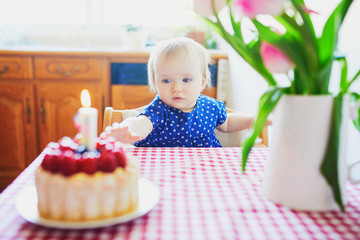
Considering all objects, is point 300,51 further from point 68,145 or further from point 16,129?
point 16,129

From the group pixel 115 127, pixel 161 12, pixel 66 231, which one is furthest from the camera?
pixel 161 12

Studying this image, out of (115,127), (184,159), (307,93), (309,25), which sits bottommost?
(184,159)

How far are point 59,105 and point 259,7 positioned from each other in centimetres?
209

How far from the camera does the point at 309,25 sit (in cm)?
49

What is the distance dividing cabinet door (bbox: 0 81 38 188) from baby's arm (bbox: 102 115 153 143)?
153cm

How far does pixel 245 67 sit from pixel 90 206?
1.68 metres

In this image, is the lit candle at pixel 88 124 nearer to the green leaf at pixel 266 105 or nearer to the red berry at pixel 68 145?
the red berry at pixel 68 145

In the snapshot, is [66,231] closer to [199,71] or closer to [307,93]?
[307,93]

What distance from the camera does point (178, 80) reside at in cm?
110

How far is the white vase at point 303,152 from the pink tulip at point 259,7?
0.47 ft

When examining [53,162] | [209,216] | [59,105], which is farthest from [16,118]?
[209,216]

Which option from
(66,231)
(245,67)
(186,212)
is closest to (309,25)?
(186,212)

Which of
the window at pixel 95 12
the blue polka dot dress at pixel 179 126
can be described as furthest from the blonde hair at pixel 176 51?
the window at pixel 95 12

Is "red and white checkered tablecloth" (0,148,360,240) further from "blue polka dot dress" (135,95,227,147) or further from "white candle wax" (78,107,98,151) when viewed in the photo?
"blue polka dot dress" (135,95,227,147)
